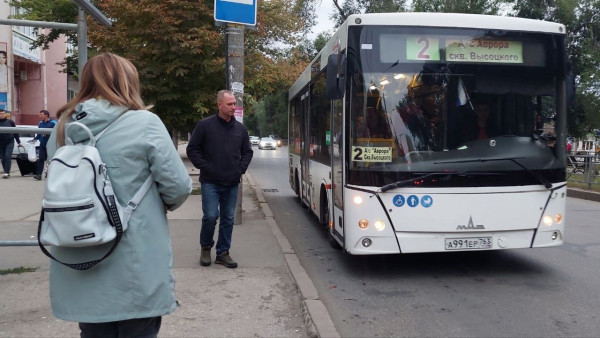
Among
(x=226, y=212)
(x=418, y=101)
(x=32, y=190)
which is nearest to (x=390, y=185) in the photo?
(x=418, y=101)

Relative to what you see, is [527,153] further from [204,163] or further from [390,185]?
[204,163]

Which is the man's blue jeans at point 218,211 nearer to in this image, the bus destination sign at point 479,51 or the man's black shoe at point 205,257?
the man's black shoe at point 205,257

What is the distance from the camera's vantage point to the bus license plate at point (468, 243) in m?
5.62

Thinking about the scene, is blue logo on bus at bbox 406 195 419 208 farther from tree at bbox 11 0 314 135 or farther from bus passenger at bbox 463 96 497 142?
tree at bbox 11 0 314 135

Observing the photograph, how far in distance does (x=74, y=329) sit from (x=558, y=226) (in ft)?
16.7

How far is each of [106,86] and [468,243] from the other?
4.49 metres

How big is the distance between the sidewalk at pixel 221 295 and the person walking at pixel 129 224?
200 centimetres

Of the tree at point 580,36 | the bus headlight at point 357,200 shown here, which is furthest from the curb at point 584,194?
the tree at point 580,36

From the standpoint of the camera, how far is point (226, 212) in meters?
6.02

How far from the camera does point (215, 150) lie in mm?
5875

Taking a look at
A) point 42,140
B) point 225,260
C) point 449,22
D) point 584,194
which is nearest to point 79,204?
point 225,260

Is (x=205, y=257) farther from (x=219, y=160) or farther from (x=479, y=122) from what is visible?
(x=479, y=122)

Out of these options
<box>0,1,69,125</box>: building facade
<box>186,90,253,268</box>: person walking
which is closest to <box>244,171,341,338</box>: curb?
<box>186,90,253,268</box>: person walking

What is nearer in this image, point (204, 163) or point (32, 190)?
point (204, 163)
